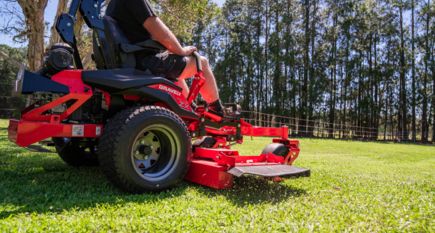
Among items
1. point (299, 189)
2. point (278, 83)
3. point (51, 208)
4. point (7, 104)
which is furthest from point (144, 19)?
point (7, 104)

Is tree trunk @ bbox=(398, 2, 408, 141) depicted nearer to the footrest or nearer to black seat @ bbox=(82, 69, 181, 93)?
the footrest

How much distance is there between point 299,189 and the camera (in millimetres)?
3377

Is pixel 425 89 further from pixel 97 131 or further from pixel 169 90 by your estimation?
pixel 97 131

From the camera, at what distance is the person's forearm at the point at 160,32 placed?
319cm

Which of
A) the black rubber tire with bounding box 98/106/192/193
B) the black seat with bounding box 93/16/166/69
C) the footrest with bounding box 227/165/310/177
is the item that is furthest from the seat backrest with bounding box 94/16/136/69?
the footrest with bounding box 227/165/310/177

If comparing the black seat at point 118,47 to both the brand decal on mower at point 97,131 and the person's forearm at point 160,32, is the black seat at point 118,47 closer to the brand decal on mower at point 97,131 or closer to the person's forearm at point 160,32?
the person's forearm at point 160,32

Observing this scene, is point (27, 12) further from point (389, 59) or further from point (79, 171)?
point (389, 59)

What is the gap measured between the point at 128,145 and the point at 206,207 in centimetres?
76

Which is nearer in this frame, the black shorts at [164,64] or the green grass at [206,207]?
the green grass at [206,207]

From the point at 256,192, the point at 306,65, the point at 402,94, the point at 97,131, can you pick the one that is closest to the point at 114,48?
the point at 97,131

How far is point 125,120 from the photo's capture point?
270 centimetres

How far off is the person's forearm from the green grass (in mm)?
1342

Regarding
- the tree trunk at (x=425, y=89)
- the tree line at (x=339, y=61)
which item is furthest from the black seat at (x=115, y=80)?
the tree trunk at (x=425, y=89)

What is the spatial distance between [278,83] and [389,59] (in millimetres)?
11475
